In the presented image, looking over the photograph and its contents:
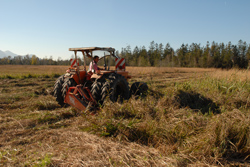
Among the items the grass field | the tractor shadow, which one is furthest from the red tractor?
the tractor shadow

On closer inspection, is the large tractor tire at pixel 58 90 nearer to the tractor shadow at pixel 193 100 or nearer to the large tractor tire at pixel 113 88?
the large tractor tire at pixel 113 88

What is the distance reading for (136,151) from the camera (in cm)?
255

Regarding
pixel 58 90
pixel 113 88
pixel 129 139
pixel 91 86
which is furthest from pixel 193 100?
pixel 58 90

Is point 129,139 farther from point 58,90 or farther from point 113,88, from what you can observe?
point 58,90

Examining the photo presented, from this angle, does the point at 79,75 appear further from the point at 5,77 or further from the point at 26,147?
the point at 5,77

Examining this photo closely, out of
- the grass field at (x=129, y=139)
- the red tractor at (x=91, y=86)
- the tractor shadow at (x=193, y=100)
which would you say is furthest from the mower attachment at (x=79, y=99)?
the tractor shadow at (x=193, y=100)

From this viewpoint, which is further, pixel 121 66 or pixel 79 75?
pixel 121 66

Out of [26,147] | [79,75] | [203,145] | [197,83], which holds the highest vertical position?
[79,75]

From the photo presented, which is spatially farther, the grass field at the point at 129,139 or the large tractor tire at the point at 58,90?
the large tractor tire at the point at 58,90

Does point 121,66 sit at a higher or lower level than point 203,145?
higher

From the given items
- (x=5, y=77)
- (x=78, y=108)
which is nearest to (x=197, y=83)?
(x=78, y=108)

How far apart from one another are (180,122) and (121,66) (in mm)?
4239

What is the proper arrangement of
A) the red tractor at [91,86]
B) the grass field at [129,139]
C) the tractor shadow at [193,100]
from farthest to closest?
the tractor shadow at [193,100] < the red tractor at [91,86] < the grass field at [129,139]

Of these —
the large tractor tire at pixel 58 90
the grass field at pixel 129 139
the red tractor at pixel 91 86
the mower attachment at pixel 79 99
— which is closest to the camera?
the grass field at pixel 129 139
